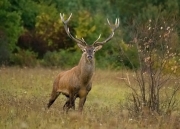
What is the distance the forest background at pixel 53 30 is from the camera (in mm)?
40312

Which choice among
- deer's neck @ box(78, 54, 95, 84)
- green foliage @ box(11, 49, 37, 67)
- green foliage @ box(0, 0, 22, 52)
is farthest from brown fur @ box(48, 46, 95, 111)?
green foliage @ box(11, 49, 37, 67)

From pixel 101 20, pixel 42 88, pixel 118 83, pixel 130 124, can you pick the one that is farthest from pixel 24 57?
pixel 130 124

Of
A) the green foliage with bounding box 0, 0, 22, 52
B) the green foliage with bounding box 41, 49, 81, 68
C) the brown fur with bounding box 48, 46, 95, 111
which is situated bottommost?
the green foliage with bounding box 41, 49, 81, 68

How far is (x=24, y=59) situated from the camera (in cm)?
4362

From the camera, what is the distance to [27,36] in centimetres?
4844

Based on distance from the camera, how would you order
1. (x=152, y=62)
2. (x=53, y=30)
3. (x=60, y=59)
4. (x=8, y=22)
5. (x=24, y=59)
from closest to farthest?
1. (x=152, y=62)
2. (x=8, y=22)
3. (x=24, y=59)
4. (x=60, y=59)
5. (x=53, y=30)

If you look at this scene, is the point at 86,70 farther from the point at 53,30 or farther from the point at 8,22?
the point at 53,30

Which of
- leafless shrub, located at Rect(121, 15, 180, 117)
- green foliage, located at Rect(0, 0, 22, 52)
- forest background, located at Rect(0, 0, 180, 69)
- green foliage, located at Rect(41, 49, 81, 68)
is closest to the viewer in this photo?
leafless shrub, located at Rect(121, 15, 180, 117)

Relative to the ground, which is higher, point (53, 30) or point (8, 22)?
point (8, 22)

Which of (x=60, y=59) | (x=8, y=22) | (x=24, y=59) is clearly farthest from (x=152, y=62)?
(x=60, y=59)

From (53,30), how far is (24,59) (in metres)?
4.60

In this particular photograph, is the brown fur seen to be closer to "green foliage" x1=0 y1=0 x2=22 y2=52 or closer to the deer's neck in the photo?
the deer's neck

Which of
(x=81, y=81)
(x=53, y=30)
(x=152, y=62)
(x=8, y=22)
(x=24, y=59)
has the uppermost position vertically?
(x=8, y=22)

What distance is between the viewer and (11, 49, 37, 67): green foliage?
1688 inches
